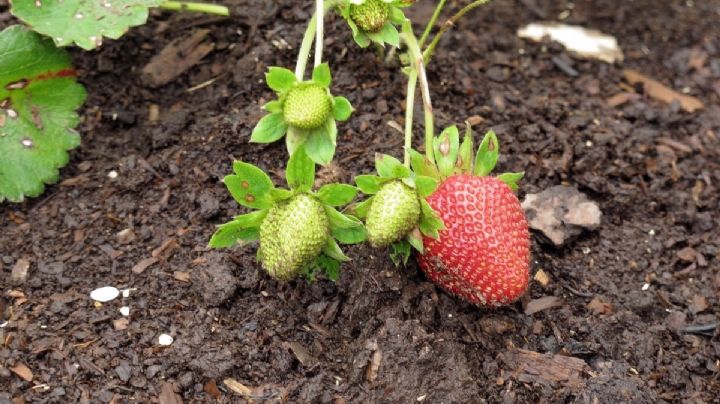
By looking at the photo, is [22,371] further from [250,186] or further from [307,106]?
[307,106]

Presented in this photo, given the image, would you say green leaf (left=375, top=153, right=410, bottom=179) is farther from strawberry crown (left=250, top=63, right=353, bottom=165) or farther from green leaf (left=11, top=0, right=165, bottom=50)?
green leaf (left=11, top=0, right=165, bottom=50)

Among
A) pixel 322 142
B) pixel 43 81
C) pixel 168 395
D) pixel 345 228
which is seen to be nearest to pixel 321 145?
pixel 322 142

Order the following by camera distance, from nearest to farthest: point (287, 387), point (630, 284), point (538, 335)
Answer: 1. point (287, 387)
2. point (538, 335)
3. point (630, 284)

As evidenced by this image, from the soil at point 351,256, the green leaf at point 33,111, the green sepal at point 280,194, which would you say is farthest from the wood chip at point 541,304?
the green leaf at point 33,111

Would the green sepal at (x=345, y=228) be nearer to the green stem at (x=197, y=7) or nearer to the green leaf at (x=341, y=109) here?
the green leaf at (x=341, y=109)

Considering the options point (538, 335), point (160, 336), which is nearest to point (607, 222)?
point (538, 335)

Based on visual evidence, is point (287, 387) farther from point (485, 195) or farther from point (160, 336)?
point (485, 195)
